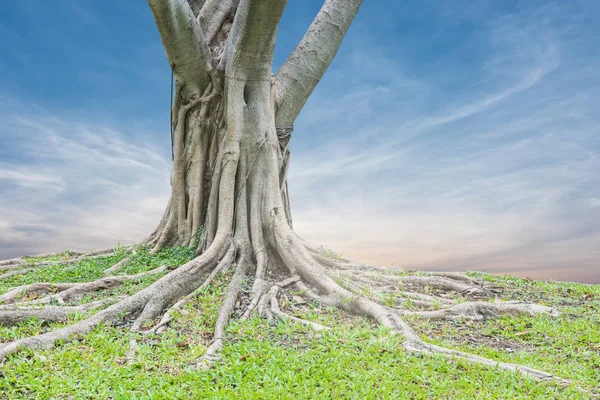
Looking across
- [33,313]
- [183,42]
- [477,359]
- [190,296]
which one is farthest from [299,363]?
[183,42]

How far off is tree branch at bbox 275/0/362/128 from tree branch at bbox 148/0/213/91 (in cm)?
151

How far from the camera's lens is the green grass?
13.7 ft

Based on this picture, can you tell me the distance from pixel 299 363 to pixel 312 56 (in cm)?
611

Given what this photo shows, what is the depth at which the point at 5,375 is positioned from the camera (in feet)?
14.4

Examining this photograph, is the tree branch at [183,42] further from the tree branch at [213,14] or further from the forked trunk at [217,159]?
the tree branch at [213,14]

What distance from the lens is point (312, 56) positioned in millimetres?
9086

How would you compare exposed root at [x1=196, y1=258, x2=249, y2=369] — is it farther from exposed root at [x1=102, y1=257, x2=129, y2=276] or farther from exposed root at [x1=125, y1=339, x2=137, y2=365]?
exposed root at [x1=102, y1=257, x2=129, y2=276]

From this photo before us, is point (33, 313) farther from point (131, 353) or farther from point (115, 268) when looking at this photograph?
point (115, 268)

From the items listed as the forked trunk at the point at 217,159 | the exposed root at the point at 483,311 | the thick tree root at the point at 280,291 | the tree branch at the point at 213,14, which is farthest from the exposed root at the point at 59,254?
the exposed root at the point at 483,311

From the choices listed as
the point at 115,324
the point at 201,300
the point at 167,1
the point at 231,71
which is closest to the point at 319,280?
the point at 201,300

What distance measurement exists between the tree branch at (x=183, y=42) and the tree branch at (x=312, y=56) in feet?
4.95

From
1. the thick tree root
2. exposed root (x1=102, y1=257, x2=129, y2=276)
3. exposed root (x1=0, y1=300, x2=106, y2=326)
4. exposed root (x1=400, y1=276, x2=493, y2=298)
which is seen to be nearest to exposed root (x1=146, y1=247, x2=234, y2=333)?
the thick tree root

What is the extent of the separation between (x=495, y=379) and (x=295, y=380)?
1.85 metres

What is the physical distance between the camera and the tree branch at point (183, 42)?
7.07 m
